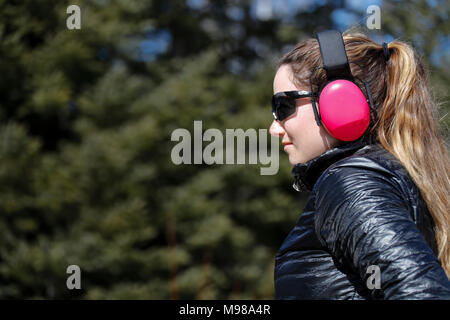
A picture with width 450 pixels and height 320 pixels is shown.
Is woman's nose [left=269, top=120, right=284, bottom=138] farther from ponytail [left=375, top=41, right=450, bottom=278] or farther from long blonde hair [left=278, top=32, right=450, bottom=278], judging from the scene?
ponytail [left=375, top=41, right=450, bottom=278]

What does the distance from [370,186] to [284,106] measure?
41 centimetres

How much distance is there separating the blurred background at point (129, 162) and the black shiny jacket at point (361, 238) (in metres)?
4.62

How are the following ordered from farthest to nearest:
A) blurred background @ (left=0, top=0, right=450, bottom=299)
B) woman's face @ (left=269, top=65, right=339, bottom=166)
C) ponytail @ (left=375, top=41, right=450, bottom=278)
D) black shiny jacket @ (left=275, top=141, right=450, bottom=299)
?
blurred background @ (left=0, top=0, right=450, bottom=299) → woman's face @ (left=269, top=65, right=339, bottom=166) → ponytail @ (left=375, top=41, right=450, bottom=278) → black shiny jacket @ (left=275, top=141, right=450, bottom=299)

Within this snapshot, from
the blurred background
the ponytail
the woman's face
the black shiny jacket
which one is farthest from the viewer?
the blurred background

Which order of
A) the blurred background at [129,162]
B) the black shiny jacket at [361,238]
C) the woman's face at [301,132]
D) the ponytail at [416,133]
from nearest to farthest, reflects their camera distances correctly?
the black shiny jacket at [361,238] → the ponytail at [416,133] → the woman's face at [301,132] → the blurred background at [129,162]

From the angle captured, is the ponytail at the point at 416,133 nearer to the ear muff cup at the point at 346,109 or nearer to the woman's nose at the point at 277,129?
the ear muff cup at the point at 346,109

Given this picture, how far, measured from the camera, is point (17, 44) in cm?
569

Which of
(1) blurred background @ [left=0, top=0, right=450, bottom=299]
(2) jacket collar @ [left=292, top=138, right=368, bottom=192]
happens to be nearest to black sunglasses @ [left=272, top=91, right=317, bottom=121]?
(2) jacket collar @ [left=292, top=138, right=368, bottom=192]

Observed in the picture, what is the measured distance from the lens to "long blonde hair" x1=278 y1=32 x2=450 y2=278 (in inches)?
39.0

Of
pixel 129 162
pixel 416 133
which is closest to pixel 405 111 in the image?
pixel 416 133

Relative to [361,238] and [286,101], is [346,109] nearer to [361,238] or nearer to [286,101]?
[286,101]

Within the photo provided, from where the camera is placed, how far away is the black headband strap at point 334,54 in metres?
1.07

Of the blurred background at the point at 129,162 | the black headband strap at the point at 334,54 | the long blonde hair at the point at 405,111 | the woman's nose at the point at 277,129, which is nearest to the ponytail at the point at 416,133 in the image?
the long blonde hair at the point at 405,111
